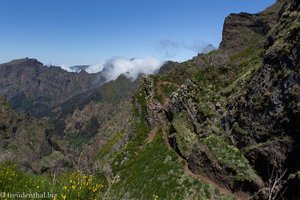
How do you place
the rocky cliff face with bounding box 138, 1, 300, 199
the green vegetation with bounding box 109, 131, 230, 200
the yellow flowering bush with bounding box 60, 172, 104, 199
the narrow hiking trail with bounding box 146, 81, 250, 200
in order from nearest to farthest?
the yellow flowering bush with bounding box 60, 172, 104, 199, the rocky cliff face with bounding box 138, 1, 300, 199, the narrow hiking trail with bounding box 146, 81, 250, 200, the green vegetation with bounding box 109, 131, 230, 200

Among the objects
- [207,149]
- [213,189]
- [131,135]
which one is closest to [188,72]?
[131,135]

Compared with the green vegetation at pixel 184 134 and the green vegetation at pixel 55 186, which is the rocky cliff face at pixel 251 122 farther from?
the green vegetation at pixel 55 186

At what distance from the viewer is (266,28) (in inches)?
7116

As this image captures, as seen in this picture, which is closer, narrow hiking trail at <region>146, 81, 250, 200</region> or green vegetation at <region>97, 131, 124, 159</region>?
narrow hiking trail at <region>146, 81, 250, 200</region>

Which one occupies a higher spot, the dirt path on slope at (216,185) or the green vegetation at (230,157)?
the green vegetation at (230,157)

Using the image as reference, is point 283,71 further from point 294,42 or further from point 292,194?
point 292,194

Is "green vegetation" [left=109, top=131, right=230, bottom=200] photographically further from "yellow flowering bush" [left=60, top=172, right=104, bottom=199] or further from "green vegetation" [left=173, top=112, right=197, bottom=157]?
"yellow flowering bush" [left=60, top=172, right=104, bottom=199]

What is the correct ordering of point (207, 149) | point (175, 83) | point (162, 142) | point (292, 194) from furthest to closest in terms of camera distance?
point (175, 83) < point (162, 142) < point (207, 149) < point (292, 194)

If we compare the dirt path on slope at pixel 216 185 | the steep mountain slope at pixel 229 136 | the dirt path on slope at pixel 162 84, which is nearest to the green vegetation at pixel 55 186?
the steep mountain slope at pixel 229 136

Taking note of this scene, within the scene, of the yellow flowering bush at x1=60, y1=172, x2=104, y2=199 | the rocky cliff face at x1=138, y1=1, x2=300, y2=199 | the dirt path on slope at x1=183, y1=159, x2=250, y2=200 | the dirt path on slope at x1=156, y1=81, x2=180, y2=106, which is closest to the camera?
the yellow flowering bush at x1=60, y1=172, x2=104, y2=199

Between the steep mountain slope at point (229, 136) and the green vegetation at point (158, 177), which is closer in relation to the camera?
the steep mountain slope at point (229, 136)

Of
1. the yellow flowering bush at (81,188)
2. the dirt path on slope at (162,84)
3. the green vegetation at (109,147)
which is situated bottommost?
the green vegetation at (109,147)

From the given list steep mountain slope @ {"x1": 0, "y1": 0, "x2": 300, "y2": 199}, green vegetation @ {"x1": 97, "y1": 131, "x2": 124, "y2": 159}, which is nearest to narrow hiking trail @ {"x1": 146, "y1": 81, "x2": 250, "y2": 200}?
steep mountain slope @ {"x1": 0, "y1": 0, "x2": 300, "y2": 199}

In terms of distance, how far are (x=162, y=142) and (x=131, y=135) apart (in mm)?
10497
